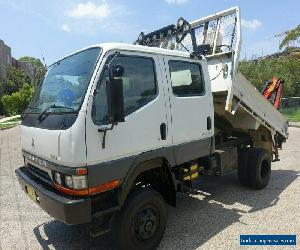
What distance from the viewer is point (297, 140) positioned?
1249 centimetres

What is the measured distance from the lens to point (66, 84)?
13.6ft

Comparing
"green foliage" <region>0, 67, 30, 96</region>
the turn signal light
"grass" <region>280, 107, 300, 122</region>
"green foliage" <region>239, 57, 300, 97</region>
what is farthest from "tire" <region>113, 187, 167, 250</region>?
"green foliage" <region>0, 67, 30, 96</region>

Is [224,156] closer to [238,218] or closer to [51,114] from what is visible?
[238,218]

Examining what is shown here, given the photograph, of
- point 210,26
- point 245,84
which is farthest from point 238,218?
point 210,26

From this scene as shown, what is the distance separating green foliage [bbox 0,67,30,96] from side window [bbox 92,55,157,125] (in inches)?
1542

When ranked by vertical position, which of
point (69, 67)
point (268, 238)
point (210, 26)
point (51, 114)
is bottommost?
point (268, 238)

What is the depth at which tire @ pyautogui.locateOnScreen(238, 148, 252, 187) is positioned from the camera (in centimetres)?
663

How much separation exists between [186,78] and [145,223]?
6.93 feet

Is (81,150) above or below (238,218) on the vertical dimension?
above

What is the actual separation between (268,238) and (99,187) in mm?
2448

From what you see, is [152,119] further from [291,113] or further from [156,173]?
[291,113]

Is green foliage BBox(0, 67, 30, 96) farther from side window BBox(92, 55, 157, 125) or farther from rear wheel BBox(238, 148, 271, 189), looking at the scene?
side window BBox(92, 55, 157, 125)

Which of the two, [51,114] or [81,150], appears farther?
[51,114]

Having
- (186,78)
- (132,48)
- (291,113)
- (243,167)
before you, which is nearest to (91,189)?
(132,48)
